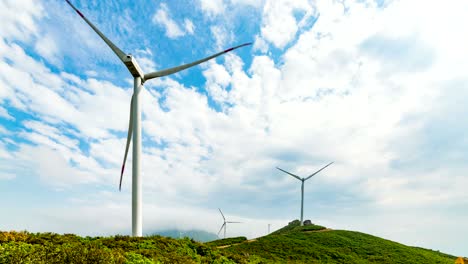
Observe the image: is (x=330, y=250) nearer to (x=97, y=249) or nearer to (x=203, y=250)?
(x=203, y=250)

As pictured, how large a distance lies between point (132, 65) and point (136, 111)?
4357 millimetres

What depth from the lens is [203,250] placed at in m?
26.2

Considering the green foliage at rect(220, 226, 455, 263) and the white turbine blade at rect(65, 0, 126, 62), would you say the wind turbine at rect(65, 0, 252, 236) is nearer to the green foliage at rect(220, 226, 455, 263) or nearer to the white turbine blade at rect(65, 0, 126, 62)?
the white turbine blade at rect(65, 0, 126, 62)

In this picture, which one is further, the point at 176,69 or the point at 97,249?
the point at 176,69

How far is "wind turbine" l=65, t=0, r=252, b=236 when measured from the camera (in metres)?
28.6

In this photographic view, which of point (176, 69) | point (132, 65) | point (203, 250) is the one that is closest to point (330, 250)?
point (203, 250)

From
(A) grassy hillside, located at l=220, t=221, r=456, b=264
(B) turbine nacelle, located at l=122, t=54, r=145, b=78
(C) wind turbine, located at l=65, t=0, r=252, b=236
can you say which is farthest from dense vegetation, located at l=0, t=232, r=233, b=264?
(B) turbine nacelle, located at l=122, t=54, r=145, b=78

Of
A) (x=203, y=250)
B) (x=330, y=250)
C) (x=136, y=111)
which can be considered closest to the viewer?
(x=203, y=250)

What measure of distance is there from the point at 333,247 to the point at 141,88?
119 ft

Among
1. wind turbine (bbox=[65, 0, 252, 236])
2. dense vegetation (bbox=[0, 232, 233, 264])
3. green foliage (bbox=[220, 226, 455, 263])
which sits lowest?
green foliage (bbox=[220, 226, 455, 263])

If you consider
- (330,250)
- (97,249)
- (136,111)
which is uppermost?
(136,111)

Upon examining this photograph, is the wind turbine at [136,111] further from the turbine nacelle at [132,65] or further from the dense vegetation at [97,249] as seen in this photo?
the dense vegetation at [97,249]

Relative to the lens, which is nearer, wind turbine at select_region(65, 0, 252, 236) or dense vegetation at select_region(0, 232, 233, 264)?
dense vegetation at select_region(0, 232, 233, 264)

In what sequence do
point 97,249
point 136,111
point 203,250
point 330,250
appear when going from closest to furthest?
point 97,249
point 203,250
point 136,111
point 330,250
